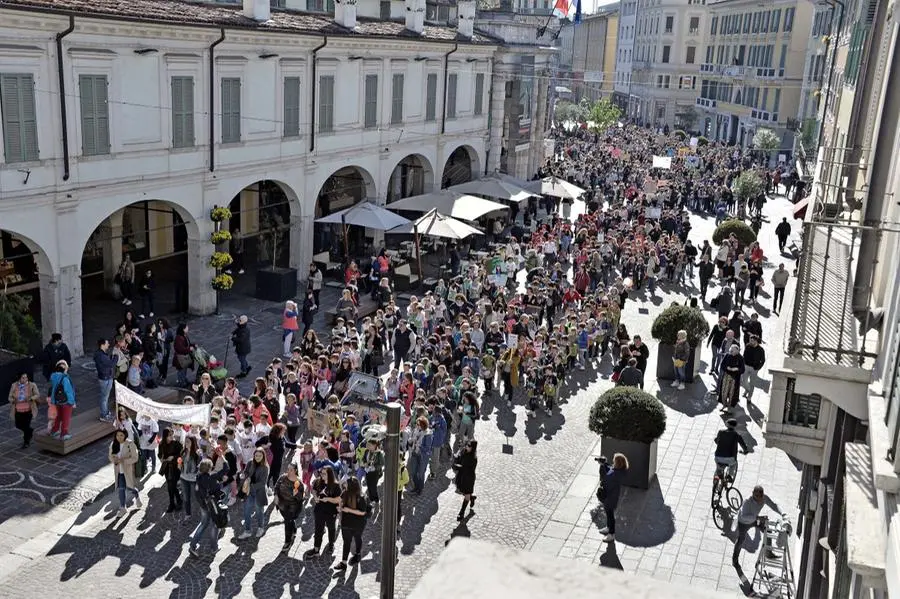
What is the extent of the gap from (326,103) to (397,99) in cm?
430

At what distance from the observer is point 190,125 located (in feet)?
75.5

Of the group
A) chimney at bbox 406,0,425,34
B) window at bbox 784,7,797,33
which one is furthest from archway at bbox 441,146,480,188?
window at bbox 784,7,797,33

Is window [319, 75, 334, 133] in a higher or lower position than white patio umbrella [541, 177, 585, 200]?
higher

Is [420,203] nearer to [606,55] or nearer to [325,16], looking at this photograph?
[325,16]

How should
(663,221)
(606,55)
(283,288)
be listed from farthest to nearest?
(606,55) → (663,221) → (283,288)

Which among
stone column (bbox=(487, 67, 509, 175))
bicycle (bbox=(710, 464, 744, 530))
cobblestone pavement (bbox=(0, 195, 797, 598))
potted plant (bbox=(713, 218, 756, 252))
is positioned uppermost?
stone column (bbox=(487, 67, 509, 175))

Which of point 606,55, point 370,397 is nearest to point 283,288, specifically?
point 370,397

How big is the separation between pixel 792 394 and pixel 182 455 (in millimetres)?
8141

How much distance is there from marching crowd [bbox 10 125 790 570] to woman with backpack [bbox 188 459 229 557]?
28 mm

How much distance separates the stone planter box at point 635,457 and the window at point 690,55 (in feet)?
254

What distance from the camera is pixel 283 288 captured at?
2577 cm

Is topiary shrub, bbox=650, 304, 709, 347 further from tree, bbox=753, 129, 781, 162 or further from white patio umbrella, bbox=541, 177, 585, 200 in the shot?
tree, bbox=753, 129, 781, 162

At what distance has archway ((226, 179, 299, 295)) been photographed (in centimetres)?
2886

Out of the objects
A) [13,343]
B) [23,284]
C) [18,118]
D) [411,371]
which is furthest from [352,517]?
[23,284]
